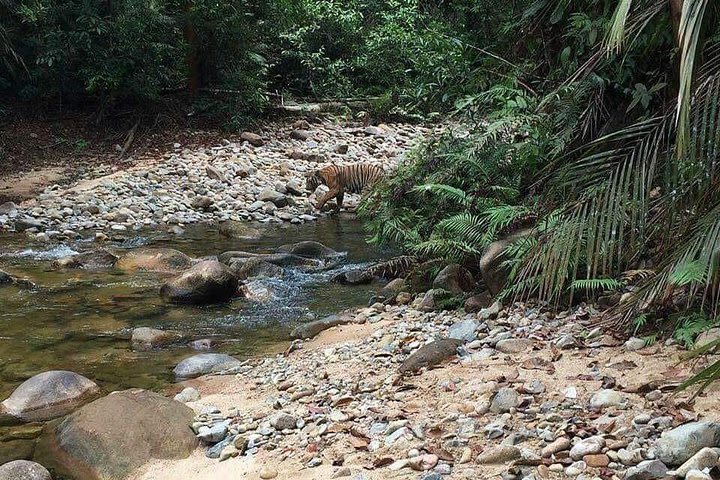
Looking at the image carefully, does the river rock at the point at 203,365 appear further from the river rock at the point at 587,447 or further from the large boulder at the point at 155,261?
the large boulder at the point at 155,261

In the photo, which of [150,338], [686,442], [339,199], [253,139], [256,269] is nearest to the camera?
A: [686,442]

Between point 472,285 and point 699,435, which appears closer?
point 699,435

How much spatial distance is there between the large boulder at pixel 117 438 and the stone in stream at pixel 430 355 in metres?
1.18

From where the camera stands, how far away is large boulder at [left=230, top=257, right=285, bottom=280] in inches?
309

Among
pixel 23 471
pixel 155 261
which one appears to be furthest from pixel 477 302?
pixel 155 261

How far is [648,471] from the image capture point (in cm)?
225

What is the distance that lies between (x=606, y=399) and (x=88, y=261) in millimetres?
7073

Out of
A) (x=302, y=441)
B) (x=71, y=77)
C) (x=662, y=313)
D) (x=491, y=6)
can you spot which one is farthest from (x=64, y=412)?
(x=71, y=77)

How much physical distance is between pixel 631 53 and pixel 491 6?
13.1 feet

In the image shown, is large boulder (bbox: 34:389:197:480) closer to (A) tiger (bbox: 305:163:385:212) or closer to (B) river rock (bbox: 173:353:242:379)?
(B) river rock (bbox: 173:353:242:379)

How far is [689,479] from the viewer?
2.11 metres

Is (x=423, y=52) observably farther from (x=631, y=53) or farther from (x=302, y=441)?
(x=302, y=441)

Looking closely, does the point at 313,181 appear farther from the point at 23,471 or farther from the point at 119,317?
the point at 23,471

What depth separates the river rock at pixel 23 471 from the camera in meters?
3.19
